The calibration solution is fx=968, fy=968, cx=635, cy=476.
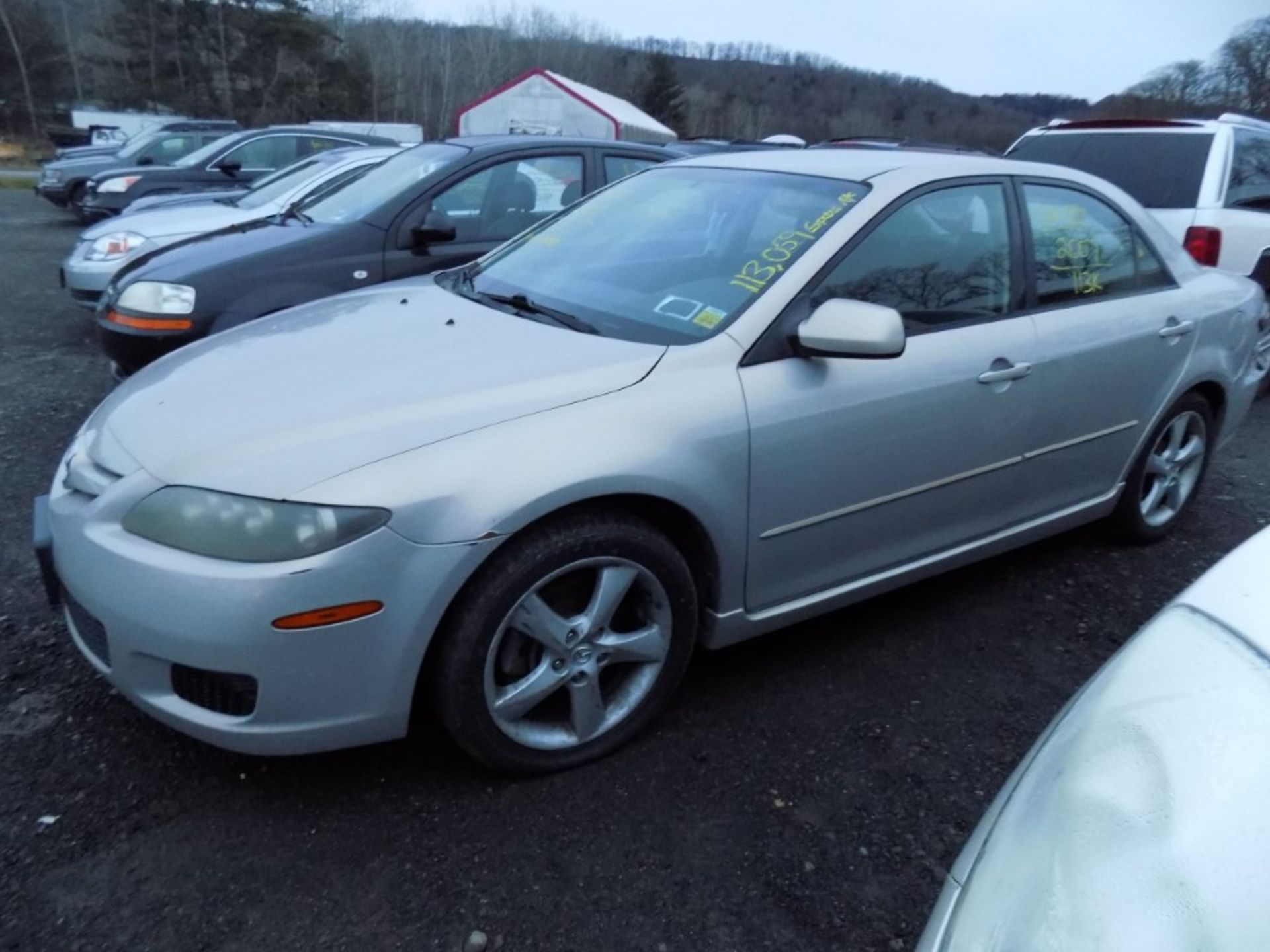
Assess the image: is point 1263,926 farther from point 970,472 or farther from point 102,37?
point 102,37

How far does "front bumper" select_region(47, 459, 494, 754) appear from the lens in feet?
6.59

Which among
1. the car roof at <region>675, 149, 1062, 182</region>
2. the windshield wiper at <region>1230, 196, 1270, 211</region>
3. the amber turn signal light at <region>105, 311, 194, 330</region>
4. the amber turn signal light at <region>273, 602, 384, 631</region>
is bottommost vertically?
the amber turn signal light at <region>105, 311, 194, 330</region>

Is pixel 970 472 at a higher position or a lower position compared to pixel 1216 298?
lower

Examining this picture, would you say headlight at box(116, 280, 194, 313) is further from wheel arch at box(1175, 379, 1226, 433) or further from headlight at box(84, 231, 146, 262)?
wheel arch at box(1175, 379, 1226, 433)

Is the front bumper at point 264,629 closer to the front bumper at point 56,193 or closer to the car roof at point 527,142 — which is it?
the car roof at point 527,142

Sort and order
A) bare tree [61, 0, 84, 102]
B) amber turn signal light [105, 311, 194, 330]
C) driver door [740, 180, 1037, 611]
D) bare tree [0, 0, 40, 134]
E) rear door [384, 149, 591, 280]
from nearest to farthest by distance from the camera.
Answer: driver door [740, 180, 1037, 611] < amber turn signal light [105, 311, 194, 330] < rear door [384, 149, 591, 280] < bare tree [0, 0, 40, 134] < bare tree [61, 0, 84, 102]

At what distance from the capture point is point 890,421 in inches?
108

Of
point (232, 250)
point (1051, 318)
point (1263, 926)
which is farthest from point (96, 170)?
point (1263, 926)

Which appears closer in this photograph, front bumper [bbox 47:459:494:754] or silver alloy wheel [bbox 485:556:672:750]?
front bumper [bbox 47:459:494:754]

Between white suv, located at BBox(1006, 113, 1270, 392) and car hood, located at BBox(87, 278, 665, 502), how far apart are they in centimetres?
471

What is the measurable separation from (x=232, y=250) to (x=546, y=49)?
235 ft

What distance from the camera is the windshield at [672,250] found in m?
2.71

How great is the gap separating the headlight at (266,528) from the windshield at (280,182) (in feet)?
19.6

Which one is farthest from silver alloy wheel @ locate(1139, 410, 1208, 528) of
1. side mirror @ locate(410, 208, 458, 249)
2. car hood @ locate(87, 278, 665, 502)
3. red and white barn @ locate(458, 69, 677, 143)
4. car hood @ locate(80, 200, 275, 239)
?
red and white barn @ locate(458, 69, 677, 143)
